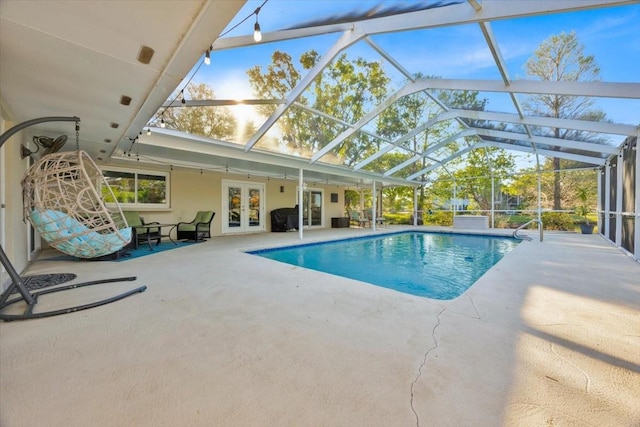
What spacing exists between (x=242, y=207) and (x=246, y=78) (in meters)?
6.08

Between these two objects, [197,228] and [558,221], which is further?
[558,221]

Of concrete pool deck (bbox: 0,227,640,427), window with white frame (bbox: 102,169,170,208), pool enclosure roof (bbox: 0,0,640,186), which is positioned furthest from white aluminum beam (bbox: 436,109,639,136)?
window with white frame (bbox: 102,169,170,208)

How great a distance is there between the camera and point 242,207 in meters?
10.2

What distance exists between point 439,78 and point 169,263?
250 inches

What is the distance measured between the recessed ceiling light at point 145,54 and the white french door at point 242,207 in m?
7.48

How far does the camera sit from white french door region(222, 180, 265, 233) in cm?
973

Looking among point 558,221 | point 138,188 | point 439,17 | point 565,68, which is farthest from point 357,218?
point 439,17

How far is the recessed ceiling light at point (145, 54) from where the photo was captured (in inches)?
86.1

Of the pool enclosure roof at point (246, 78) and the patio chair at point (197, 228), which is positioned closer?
the pool enclosure roof at point (246, 78)

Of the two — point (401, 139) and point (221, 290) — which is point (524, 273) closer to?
point (221, 290)

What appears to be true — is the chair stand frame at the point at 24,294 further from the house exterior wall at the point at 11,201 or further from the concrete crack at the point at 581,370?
the concrete crack at the point at 581,370

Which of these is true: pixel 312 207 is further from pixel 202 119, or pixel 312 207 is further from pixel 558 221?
pixel 558 221

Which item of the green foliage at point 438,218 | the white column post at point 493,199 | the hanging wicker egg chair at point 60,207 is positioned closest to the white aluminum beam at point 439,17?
the hanging wicker egg chair at point 60,207

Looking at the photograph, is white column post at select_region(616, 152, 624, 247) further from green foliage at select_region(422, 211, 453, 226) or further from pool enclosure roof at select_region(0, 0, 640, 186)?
green foliage at select_region(422, 211, 453, 226)
